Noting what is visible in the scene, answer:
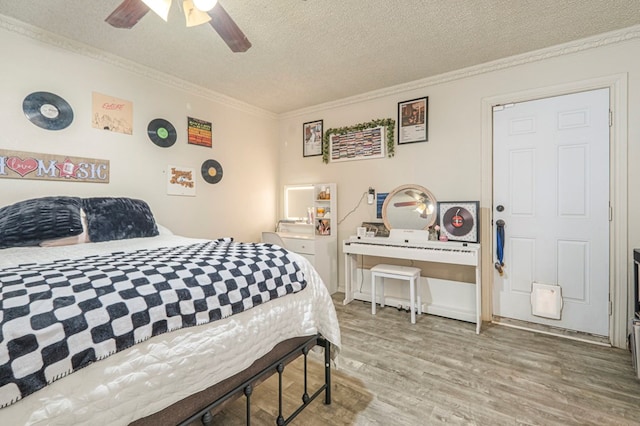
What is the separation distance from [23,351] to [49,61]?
2.67 metres

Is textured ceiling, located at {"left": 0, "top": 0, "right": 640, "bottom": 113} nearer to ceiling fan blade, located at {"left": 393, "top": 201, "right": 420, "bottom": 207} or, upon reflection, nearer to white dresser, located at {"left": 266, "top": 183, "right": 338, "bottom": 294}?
ceiling fan blade, located at {"left": 393, "top": 201, "right": 420, "bottom": 207}

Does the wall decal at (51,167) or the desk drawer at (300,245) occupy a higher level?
the wall decal at (51,167)

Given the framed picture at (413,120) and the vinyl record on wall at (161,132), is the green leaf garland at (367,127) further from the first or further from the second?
the vinyl record on wall at (161,132)

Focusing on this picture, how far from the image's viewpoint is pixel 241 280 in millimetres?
1283

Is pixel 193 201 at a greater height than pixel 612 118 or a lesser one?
lesser

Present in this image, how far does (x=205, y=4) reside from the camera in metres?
1.52

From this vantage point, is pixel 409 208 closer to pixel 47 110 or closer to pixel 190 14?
pixel 190 14

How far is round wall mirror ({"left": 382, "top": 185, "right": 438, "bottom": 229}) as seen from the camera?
3.23m

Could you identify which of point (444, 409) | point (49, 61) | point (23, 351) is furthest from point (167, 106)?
point (444, 409)

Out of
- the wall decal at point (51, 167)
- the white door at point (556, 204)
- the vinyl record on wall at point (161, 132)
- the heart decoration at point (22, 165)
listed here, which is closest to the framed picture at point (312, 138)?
the vinyl record on wall at point (161, 132)

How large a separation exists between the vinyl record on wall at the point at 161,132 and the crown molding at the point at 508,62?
6.33ft

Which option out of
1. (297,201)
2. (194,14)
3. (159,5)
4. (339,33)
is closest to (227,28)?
(194,14)

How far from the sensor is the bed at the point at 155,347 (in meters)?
0.75

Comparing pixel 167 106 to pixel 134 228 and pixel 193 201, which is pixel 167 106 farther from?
pixel 134 228
